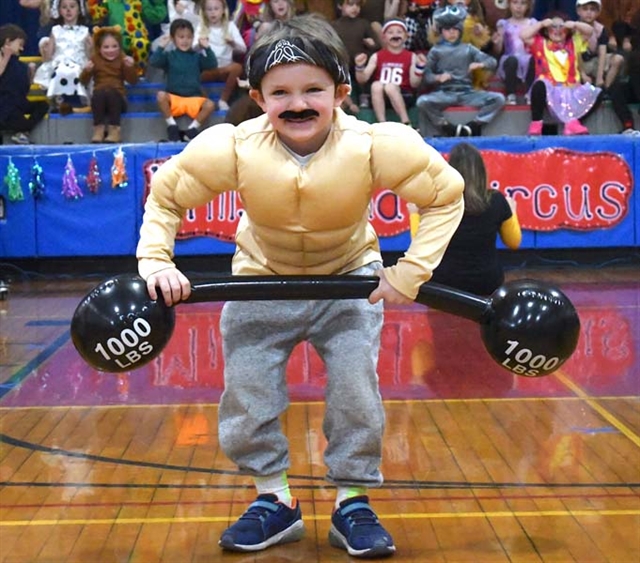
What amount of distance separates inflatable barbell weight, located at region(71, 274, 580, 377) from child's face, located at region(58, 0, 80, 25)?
830 cm

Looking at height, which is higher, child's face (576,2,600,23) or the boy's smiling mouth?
child's face (576,2,600,23)

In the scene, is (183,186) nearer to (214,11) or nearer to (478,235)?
(478,235)

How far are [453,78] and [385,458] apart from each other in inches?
281

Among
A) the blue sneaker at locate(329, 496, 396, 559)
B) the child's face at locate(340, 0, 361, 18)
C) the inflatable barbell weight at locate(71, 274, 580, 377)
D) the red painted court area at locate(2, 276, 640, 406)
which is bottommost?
the red painted court area at locate(2, 276, 640, 406)

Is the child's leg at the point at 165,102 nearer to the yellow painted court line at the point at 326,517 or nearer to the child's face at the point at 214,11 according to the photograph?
the child's face at the point at 214,11

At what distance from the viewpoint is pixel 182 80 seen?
35.3 feet

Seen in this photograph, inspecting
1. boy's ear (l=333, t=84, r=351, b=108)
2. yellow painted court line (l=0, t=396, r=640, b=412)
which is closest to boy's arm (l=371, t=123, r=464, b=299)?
boy's ear (l=333, t=84, r=351, b=108)

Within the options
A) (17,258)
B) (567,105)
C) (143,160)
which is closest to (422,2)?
(567,105)

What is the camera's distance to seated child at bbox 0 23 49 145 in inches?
408

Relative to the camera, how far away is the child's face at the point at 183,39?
10.7m

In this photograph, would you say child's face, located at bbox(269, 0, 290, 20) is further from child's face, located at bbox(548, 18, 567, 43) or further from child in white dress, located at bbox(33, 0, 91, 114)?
child's face, located at bbox(548, 18, 567, 43)

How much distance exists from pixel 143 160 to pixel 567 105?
4186 millimetres

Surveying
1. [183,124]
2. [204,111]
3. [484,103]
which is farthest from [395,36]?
[183,124]

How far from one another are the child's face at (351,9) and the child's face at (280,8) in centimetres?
62
